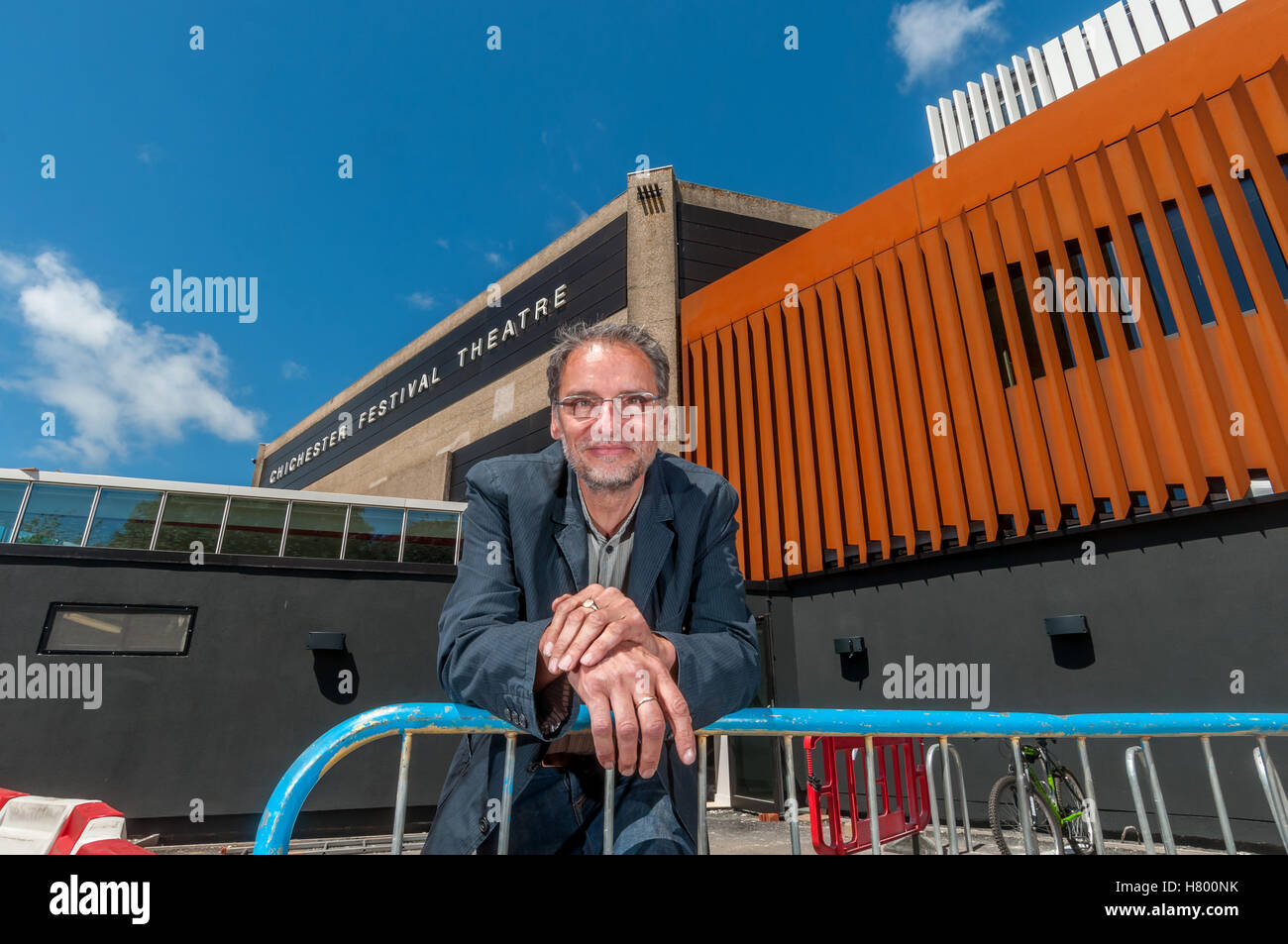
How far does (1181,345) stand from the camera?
855 centimetres

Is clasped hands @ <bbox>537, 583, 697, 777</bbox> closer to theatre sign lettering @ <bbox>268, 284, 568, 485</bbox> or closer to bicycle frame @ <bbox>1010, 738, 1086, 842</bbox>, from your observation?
bicycle frame @ <bbox>1010, 738, 1086, 842</bbox>

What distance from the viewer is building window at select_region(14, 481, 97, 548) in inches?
442

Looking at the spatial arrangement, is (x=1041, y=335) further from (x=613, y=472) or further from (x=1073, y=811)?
(x=613, y=472)

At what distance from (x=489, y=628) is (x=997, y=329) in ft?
36.0

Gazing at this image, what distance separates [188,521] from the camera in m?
12.0

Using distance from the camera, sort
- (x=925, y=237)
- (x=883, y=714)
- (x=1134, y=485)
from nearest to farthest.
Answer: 1. (x=883, y=714)
2. (x=1134, y=485)
3. (x=925, y=237)

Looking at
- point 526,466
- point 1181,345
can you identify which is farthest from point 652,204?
point 526,466

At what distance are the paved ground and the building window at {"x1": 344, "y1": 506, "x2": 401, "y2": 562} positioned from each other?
476 cm

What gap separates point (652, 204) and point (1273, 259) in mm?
11995

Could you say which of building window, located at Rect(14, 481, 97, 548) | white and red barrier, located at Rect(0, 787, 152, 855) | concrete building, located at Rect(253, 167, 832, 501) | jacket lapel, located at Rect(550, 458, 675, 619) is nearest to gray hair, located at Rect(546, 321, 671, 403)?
jacket lapel, located at Rect(550, 458, 675, 619)

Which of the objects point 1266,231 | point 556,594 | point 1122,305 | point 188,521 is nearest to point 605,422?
point 556,594

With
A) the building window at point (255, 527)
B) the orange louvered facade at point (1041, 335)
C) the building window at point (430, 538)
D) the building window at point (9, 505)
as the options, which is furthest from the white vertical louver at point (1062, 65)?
the building window at point (9, 505)

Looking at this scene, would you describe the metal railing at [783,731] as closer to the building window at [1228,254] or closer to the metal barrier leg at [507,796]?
the metal barrier leg at [507,796]
